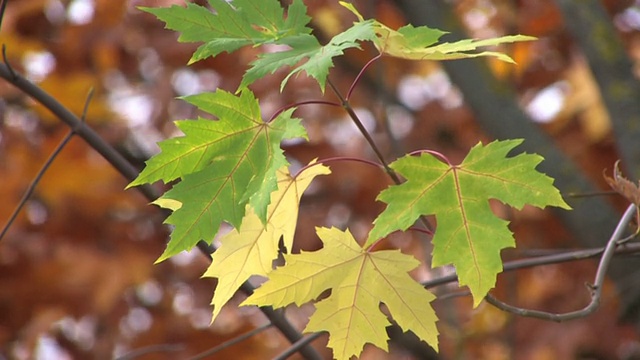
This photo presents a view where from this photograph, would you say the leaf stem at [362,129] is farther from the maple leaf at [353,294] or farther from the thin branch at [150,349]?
the thin branch at [150,349]

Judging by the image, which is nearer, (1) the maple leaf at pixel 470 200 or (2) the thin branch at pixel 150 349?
(1) the maple leaf at pixel 470 200

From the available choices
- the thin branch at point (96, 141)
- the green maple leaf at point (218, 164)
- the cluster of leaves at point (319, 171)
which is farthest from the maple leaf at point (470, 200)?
the thin branch at point (96, 141)

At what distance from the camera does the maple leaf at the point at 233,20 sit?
76 centimetres

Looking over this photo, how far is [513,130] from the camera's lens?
1839 millimetres

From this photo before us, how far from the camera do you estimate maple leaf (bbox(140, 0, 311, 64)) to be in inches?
29.8

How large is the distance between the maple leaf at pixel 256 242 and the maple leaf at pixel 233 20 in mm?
146

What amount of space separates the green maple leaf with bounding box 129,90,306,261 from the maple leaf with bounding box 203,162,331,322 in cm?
6

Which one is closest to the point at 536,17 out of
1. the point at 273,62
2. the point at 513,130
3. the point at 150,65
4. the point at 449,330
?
the point at 513,130

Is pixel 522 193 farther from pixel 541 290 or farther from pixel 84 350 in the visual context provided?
pixel 84 350

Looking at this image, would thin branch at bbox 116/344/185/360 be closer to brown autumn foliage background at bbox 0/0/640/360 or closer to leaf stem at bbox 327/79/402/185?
leaf stem at bbox 327/79/402/185

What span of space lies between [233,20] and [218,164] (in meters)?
0.13

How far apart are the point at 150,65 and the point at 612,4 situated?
4.28 feet

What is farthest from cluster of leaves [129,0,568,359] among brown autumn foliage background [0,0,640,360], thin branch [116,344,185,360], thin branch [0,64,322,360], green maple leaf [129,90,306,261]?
brown autumn foliage background [0,0,640,360]

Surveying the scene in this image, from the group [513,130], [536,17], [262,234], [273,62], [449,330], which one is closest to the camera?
[273,62]
